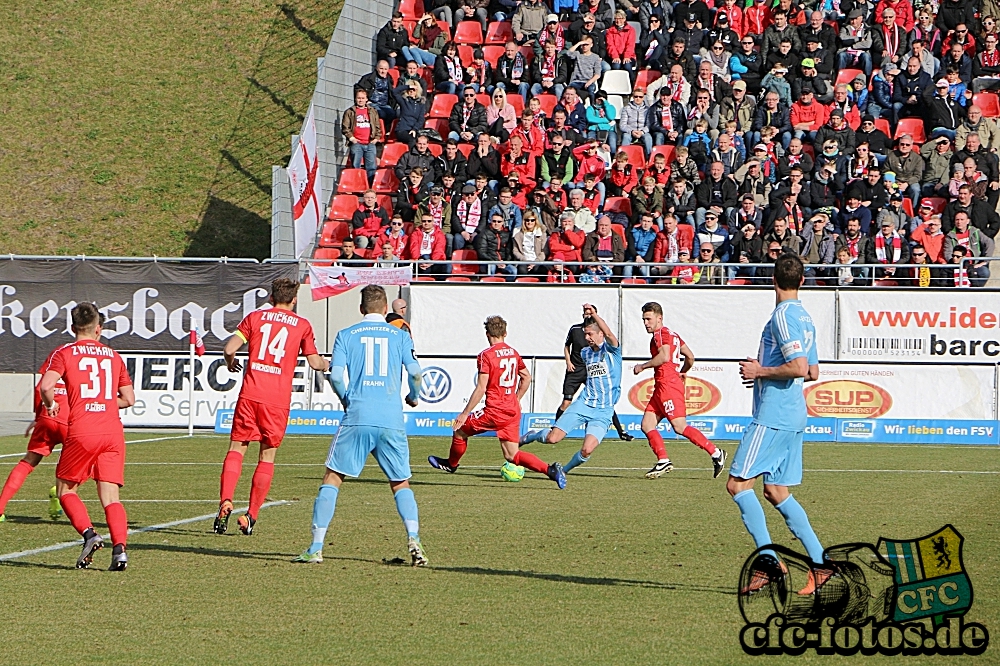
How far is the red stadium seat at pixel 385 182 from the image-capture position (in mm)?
30000

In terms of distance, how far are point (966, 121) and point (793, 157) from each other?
421 cm

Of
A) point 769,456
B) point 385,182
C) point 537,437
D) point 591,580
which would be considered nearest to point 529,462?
point 537,437

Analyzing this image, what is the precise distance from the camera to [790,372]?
8.16 meters

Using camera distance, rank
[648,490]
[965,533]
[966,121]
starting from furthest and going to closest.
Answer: [966,121], [648,490], [965,533]

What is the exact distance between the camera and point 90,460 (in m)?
9.45

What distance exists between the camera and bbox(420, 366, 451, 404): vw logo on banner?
24.0 metres

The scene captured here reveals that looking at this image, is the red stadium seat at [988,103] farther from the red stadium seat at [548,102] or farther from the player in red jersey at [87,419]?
the player in red jersey at [87,419]

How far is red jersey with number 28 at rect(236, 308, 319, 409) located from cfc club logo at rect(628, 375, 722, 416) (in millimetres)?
13290

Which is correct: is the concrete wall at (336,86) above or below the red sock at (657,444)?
above

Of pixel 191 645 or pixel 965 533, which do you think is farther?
pixel 965 533

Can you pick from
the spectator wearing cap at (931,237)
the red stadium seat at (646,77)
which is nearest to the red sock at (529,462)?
the spectator wearing cap at (931,237)

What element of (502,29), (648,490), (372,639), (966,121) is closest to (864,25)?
(966,121)

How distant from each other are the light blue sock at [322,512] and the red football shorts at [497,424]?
5992 millimetres

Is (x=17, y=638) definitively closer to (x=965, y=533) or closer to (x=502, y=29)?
(x=965, y=533)
